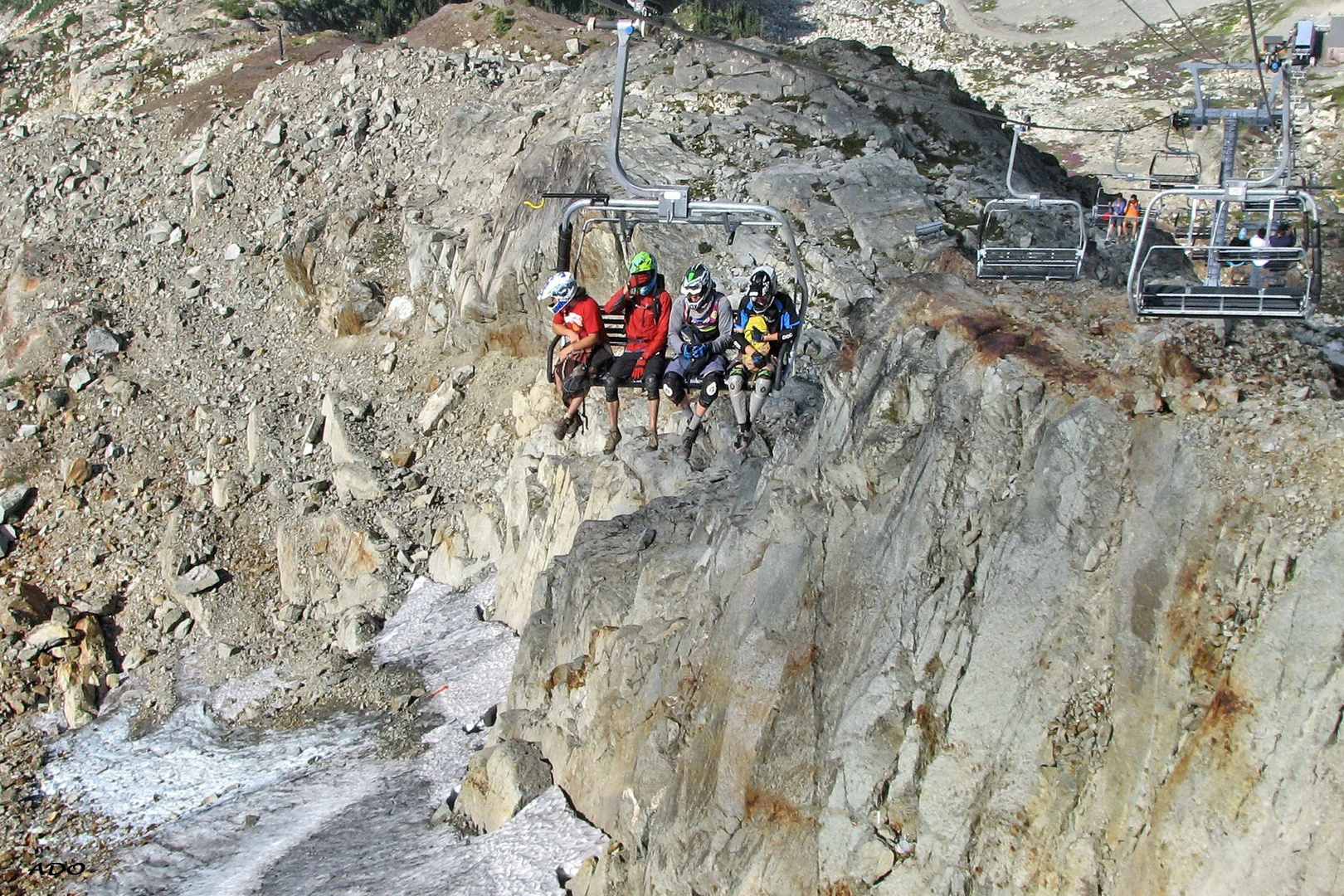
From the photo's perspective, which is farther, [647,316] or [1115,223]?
[1115,223]

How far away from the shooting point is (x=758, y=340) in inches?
570

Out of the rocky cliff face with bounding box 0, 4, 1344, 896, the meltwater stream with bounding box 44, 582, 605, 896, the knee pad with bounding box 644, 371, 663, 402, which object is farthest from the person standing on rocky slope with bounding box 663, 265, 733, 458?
the meltwater stream with bounding box 44, 582, 605, 896

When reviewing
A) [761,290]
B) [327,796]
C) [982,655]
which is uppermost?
[761,290]

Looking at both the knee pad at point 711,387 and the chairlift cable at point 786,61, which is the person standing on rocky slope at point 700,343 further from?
the chairlift cable at point 786,61

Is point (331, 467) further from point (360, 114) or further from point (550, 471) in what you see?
point (360, 114)

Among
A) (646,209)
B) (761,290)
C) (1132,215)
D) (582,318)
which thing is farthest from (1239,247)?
(1132,215)

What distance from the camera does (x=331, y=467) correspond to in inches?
942

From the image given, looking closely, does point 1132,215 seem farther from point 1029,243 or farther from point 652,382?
point 652,382

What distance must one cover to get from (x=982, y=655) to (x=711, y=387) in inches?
297

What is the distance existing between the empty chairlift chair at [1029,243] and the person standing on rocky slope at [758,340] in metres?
2.78

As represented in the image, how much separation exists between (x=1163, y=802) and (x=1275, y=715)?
0.96 m

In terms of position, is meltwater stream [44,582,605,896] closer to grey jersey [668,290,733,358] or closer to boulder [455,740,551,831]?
boulder [455,740,551,831]

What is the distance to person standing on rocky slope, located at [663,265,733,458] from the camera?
14.8 meters

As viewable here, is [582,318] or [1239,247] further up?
[1239,247]
